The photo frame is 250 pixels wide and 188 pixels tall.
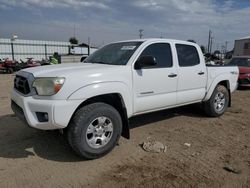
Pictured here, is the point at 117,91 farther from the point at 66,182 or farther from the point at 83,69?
the point at 66,182

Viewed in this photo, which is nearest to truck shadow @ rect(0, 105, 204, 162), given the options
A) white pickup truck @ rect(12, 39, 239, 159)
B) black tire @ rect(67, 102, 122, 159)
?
black tire @ rect(67, 102, 122, 159)

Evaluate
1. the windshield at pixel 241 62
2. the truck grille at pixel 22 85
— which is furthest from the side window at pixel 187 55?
the windshield at pixel 241 62

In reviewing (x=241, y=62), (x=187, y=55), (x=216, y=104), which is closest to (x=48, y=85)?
(x=187, y=55)

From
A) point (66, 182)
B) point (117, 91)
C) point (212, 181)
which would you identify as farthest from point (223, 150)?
point (66, 182)

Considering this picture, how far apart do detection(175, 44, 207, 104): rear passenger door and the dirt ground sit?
0.68 m

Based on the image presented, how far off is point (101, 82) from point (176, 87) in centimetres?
185

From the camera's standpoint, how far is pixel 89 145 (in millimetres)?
3719

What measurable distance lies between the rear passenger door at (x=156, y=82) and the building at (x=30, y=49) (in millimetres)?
23443

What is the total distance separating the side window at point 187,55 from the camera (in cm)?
518

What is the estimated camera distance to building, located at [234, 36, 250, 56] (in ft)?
102

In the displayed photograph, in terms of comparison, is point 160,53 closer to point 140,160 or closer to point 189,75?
point 189,75

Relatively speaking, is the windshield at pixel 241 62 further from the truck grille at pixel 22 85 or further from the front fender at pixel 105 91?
the truck grille at pixel 22 85

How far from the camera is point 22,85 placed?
3.83m

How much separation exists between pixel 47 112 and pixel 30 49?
1204 inches
